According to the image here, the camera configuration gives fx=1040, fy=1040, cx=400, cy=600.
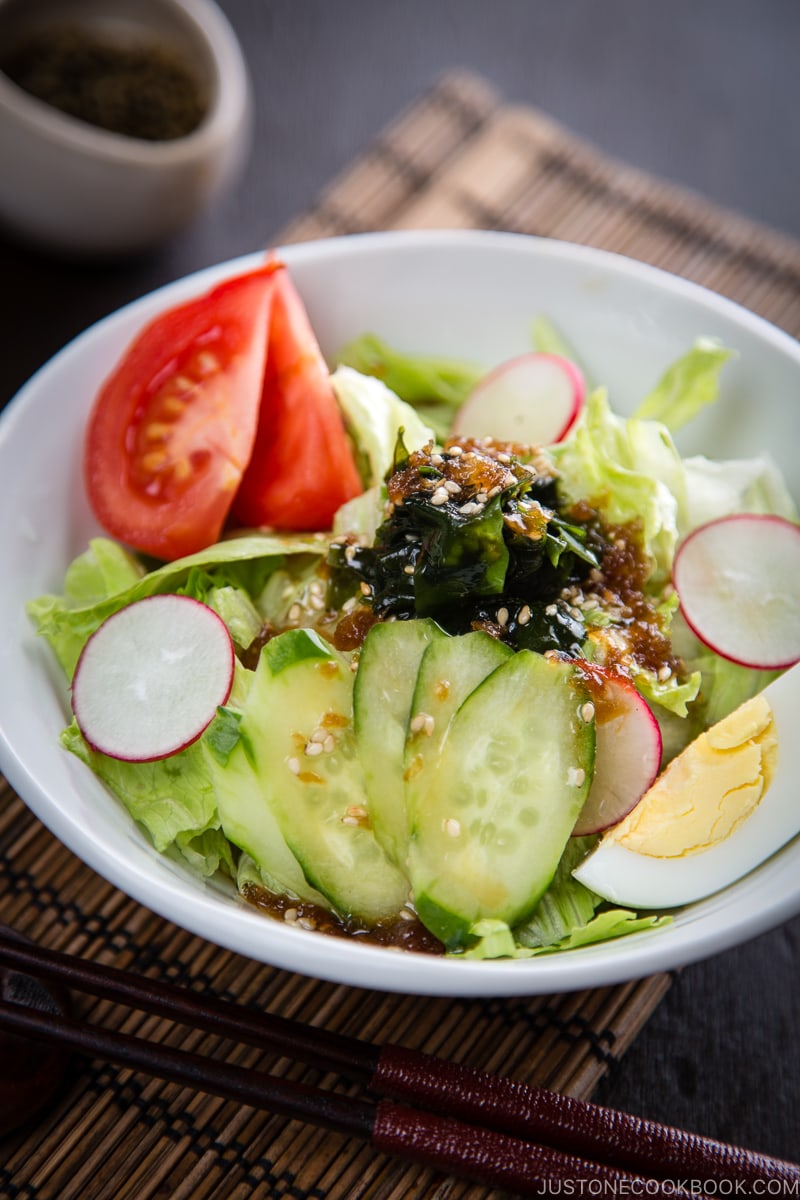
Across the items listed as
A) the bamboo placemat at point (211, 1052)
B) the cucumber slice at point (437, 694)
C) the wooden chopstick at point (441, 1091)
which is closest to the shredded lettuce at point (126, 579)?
the bamboo placemat at point (211, 1052)

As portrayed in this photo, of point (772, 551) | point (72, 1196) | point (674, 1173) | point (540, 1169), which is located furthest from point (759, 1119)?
point (72, 1196)

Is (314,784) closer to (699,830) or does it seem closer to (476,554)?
(476,554)

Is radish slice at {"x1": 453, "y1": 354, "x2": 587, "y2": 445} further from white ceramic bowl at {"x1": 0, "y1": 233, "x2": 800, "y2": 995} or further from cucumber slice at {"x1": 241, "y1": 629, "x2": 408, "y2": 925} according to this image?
cucumber slice at {"x1": 241, "y1": 629, "x2": 408, "y2": 925}

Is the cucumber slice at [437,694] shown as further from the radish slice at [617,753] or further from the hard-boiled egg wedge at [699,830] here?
the hard-boiled egg wedge at [699,830]

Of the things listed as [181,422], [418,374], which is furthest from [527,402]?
[181,422]

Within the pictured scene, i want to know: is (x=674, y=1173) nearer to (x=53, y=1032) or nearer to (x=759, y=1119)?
(x=759, y=1119)

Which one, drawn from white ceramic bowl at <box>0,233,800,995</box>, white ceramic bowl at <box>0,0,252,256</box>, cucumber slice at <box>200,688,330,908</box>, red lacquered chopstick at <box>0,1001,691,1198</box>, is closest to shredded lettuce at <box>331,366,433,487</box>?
white ceramic bowl at <box>0,233,800,995</box>
